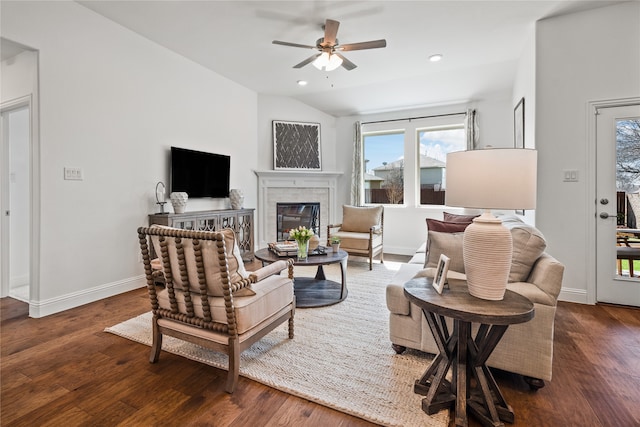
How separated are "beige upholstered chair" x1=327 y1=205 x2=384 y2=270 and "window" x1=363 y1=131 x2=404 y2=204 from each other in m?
1.16

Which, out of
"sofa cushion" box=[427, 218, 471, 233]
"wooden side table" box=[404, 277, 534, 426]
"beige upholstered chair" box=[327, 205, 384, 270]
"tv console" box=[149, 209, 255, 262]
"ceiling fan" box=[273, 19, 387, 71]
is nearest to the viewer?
"wooden side table" box=[404, 277, 534, 426]

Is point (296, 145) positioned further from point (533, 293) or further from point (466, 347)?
point (466, 347)

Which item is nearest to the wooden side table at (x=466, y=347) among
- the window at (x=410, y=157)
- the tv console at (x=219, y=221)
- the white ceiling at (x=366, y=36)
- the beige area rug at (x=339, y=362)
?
the beige area rug at (x=339, y=362)

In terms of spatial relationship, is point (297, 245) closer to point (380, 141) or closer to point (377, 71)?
point (377, 71)

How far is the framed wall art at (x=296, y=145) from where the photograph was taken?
589 centimetres

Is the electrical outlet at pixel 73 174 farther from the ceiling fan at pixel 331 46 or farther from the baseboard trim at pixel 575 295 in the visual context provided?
the baseboard trim at pixel 575 295

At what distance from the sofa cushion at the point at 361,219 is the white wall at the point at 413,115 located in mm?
999

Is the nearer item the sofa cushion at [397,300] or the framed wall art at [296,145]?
the sofa cushion at [397,300]

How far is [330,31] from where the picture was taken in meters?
2.89

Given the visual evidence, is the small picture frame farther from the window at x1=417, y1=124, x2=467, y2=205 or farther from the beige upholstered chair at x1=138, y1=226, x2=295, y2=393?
the window at x1=417, y1=124, x2=467, y2=205

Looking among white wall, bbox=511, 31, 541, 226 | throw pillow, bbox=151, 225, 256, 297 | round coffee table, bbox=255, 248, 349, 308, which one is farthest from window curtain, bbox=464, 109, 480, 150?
throw pillow, bbox=151, 225, 256, 297

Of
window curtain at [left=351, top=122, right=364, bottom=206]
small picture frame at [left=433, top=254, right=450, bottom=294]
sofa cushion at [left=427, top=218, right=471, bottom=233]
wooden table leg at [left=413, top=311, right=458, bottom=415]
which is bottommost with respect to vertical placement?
wooden table leg at [left=413, top=311, right=458, bottom=415]

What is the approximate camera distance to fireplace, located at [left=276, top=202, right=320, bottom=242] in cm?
595

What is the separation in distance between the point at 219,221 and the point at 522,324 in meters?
3.78
